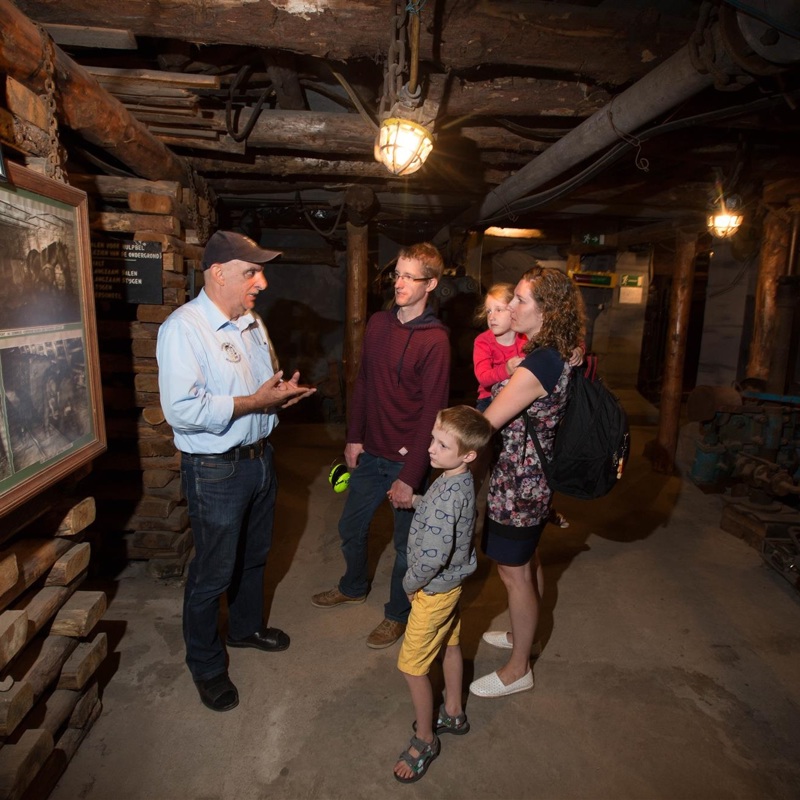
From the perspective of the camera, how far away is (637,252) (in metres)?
9.90

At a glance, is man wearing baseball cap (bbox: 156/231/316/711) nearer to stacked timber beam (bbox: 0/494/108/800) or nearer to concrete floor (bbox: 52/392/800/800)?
concrete floor (bbox: 52/392/800/800)

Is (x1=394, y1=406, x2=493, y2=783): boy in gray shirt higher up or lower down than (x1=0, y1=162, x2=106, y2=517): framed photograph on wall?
lower down

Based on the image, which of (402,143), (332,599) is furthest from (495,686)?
(402,143)

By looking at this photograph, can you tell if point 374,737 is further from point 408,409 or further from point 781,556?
point 781,556

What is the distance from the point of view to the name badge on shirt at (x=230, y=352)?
2.45m

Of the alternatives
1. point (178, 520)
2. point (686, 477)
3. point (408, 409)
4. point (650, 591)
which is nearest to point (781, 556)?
point (650, 591)

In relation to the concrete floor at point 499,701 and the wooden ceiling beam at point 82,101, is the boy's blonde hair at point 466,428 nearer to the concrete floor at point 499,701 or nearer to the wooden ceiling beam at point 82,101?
the concrete floor at point 499,701

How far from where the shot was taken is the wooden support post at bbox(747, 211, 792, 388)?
5.90 m

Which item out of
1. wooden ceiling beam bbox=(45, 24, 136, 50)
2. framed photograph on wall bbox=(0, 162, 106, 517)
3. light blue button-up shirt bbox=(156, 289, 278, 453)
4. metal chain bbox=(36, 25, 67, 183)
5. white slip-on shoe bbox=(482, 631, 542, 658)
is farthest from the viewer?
white slip-on shoe bbox=(482, 631, 542, 658)

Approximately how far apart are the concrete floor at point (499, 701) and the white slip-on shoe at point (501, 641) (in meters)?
0.04

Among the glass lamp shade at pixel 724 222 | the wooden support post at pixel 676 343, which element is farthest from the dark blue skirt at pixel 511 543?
the wooden support post at pixel 676 343

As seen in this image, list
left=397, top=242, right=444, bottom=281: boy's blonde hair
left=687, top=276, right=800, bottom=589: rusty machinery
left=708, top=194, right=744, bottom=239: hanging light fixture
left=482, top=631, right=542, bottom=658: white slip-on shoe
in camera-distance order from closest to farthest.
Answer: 1. left=397, top=242, right=444, bottom=281: boy's blonde hair
2. left=482, top=631, right=542, bottom=658: white slip-on shoe
3. left=687, top=276, right=800, bottom=589: rusty machinery
4. left=708, top=194, right=744, bottom=239: hanging light fixture

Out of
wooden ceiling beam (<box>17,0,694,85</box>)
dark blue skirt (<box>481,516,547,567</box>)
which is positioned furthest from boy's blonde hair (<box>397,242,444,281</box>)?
dark blue skirt (<box>481,516,547,567</box>)

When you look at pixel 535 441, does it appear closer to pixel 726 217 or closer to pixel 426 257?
pixel 426 257
